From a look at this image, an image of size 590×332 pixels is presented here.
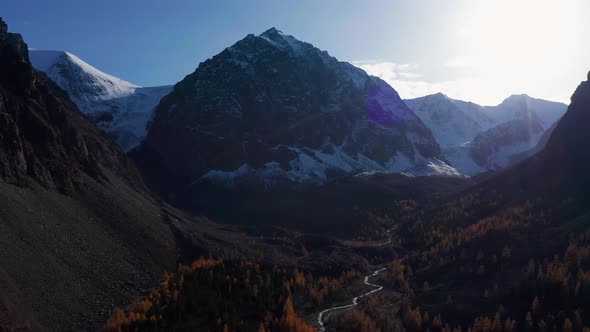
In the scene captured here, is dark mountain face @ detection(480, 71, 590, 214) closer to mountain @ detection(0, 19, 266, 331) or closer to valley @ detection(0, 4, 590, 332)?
valley @ detection(0, 4, 590, 332)

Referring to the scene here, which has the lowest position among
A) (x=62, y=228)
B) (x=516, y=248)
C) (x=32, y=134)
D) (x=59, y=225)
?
(x=516, y=248)

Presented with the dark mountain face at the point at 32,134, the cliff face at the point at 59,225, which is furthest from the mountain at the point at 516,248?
the dark mountain face at the point at 32,134

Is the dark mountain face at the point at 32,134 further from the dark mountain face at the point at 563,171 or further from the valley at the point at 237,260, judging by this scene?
the dark mountain face at the point at 563,171

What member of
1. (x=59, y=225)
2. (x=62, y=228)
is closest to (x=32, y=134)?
(x=59, y=225)

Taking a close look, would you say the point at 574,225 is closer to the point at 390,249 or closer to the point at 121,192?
the point at 390,249

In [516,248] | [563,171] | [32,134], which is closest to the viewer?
[32,134]

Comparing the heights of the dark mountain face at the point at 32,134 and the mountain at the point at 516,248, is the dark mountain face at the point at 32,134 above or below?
above

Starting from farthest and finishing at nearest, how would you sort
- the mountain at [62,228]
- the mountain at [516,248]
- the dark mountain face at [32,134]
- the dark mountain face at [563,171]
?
the dark mountain face at [563,171], the dark mountain face at [32,134], the mountain at [516,248], the mountain at [62,228]

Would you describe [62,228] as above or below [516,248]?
above

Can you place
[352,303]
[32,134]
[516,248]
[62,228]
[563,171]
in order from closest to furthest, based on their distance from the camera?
[62,228] → [352,303] → [32,134] → [516,248] → [563,171]

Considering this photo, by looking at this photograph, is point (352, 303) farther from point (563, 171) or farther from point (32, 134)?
point (563, 171)
